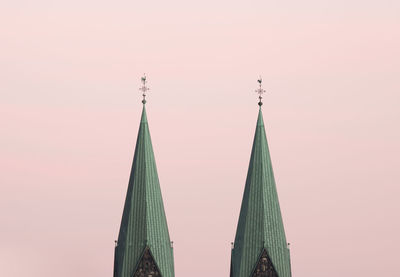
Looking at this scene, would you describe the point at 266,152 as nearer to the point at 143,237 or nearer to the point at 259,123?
the point at 259,123

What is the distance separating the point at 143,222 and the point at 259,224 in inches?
307

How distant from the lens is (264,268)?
111m

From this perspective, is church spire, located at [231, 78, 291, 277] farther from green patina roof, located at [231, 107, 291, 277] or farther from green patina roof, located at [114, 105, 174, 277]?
green patina roof, located at [114, 105, 174, 277]

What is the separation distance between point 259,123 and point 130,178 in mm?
9607

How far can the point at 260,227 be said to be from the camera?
4385 inches

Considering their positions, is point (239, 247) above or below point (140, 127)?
below

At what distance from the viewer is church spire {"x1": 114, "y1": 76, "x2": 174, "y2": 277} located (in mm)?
110562

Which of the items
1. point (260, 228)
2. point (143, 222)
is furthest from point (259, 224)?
point (143, 222)

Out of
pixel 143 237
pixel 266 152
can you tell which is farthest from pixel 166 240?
pixel 266 152

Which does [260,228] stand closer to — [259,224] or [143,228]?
[259,224]

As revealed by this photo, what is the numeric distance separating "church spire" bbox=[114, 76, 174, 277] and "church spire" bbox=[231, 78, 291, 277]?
4903mm

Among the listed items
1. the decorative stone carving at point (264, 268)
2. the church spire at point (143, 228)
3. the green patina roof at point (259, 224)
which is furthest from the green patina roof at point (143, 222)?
the decorative stone carving at point (264, 268)

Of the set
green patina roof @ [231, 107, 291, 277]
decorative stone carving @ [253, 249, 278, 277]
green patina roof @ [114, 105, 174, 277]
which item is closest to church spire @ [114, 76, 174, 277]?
green patina roof @ [114, 105, 174, 277]

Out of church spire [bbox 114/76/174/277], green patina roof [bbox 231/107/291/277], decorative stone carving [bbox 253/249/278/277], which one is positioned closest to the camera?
church spire [bbox 114/76/174/277]
